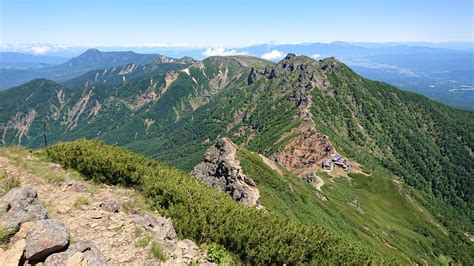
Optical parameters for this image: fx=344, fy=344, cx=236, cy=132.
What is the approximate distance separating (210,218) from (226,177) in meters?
81.4

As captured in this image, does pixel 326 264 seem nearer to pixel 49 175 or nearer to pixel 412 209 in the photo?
pixel 49 175

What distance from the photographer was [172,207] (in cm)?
2559

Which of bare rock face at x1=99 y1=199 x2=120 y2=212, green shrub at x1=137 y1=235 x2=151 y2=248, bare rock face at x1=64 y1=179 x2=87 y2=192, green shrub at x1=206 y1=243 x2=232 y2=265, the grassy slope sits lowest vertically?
the grassy slope

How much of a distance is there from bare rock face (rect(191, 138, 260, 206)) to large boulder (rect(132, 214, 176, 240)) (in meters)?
69.3

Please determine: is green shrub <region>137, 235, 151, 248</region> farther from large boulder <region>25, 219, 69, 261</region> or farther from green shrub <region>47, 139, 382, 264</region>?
→ large boulder <region>25, 219, 69, 261</region>

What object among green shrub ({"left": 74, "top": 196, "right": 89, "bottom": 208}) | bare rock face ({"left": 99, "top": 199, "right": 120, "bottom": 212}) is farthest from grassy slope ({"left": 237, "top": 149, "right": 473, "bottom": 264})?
green shrub ({"left": 74, "top": 196, "right": 89, "bottom": 208})

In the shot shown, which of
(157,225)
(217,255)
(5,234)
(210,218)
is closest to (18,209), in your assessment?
(5,234)

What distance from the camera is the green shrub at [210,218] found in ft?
78.7

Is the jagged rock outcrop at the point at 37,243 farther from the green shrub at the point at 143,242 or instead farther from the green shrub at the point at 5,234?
the green shrub at the point at 143,242

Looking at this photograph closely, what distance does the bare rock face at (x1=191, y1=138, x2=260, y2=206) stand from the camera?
99938 mm

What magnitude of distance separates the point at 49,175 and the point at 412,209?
200414 mm

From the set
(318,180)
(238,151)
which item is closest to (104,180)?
(238,151)

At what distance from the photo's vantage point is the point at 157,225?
74.9 feet

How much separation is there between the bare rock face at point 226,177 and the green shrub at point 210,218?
206 ft
